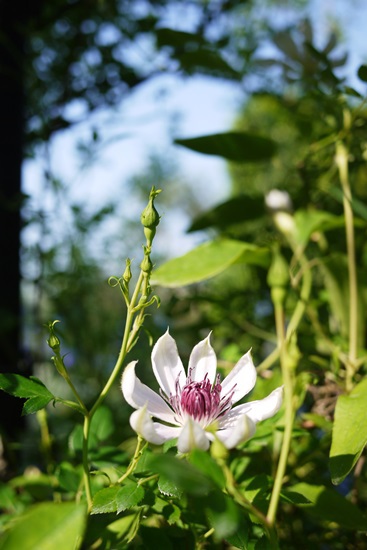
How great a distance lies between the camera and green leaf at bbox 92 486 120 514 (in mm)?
235

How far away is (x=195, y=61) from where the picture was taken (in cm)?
57

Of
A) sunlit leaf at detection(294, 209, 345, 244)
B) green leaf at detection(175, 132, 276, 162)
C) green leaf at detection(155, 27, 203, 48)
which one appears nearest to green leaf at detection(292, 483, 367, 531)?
sunlit leaf at detection(294, 209, 345, 244)

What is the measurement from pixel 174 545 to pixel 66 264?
33.6 inches

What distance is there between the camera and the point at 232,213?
0.60 metres

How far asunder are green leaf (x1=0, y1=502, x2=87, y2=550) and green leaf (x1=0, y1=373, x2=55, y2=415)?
0.25 ft

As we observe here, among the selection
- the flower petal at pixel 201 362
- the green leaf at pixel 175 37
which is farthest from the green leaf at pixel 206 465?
the green leaf at pixel 175 37

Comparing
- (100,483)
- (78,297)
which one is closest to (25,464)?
(78,297)

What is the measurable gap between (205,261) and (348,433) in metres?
0.20

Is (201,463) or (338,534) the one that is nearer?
(201,463)

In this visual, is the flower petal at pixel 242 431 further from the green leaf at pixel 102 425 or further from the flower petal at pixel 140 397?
the green leaf at pixel 102 425

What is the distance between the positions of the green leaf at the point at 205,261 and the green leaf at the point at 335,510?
0.57ft

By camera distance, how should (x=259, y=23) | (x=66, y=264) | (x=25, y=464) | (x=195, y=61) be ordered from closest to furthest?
1. (x=195, y=61)
2. (x=25, y=464)
3. (x=66, y=264)
4. (x=259, y=23)

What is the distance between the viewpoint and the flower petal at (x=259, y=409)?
9.8 inches

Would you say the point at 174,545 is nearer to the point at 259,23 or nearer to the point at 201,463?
the point at 201,463
